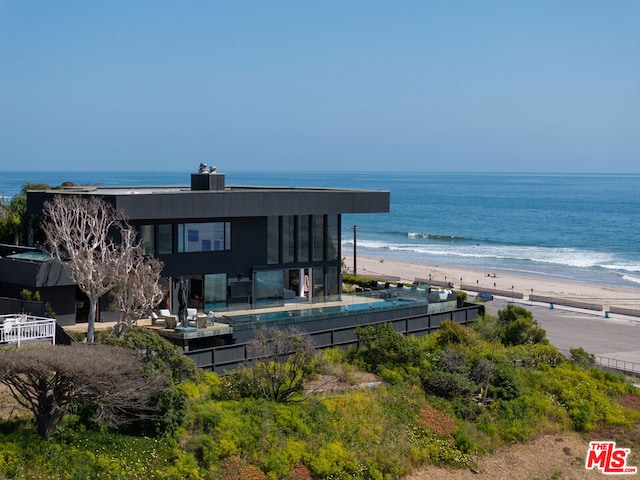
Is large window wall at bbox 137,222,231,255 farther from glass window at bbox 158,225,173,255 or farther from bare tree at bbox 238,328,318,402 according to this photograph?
bare tree at bbox 238,328,318,402

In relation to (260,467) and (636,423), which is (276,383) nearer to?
(260,467)

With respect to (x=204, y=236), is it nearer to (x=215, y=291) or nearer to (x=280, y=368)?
(x=215, y=291)

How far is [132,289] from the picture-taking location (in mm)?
26188

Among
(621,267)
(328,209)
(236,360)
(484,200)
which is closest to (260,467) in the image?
(236,360)

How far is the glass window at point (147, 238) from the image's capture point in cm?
3162

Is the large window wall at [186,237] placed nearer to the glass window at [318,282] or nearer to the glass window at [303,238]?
the glass window at [303,238]

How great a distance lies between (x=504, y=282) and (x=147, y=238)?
43.9 metres

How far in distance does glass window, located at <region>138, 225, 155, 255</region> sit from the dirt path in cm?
1378

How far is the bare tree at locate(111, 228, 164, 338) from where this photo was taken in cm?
2584

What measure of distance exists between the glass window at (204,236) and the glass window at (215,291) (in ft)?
3.62

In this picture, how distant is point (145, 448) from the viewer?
20.7 m

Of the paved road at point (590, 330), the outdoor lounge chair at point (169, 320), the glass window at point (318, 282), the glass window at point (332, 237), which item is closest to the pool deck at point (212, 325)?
the outdoor lounge chair at point (169, 320)

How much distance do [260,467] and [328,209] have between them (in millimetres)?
15654

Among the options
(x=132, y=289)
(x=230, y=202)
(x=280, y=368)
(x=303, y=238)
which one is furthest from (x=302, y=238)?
(x=280, y=368)
